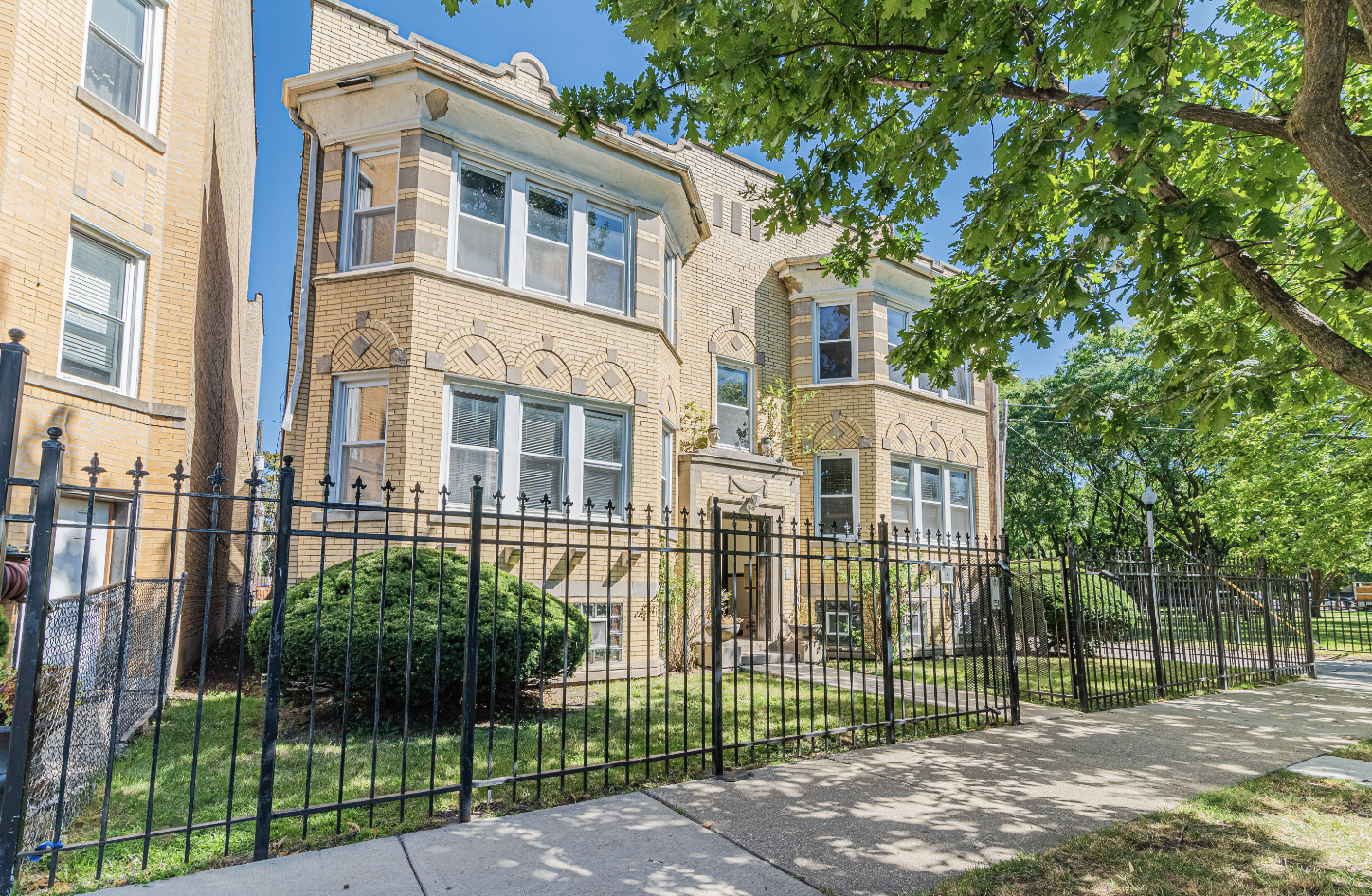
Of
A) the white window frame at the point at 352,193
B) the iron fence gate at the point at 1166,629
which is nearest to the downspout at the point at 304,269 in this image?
the white window frame at the point at 352,193

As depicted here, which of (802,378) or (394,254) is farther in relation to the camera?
(802,378)

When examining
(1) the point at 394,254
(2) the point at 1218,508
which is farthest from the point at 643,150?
(2) the point at 1218,508

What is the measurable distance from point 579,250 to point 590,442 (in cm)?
309

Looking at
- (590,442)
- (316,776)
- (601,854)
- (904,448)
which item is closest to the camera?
(601,854)

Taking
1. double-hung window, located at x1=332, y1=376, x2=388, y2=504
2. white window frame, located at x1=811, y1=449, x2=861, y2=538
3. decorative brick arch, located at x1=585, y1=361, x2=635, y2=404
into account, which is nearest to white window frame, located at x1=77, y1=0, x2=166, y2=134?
double-hung window, located at x1=332, y1=376, x2=388, y2=504

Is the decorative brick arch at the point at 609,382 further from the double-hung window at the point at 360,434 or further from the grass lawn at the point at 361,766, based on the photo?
the grass lawn at the point at 361,766

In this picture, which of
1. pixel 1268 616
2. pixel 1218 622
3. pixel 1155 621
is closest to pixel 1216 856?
pixel 1155 621

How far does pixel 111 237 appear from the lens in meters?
9.41

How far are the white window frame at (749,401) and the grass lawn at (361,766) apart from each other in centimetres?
731

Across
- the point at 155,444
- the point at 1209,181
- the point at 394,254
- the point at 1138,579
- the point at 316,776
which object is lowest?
the point at 316,776

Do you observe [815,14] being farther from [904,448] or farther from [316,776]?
[904,448]

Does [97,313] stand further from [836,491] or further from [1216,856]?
[836,491]

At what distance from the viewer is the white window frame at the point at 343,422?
10.5m

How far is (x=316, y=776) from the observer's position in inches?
240
